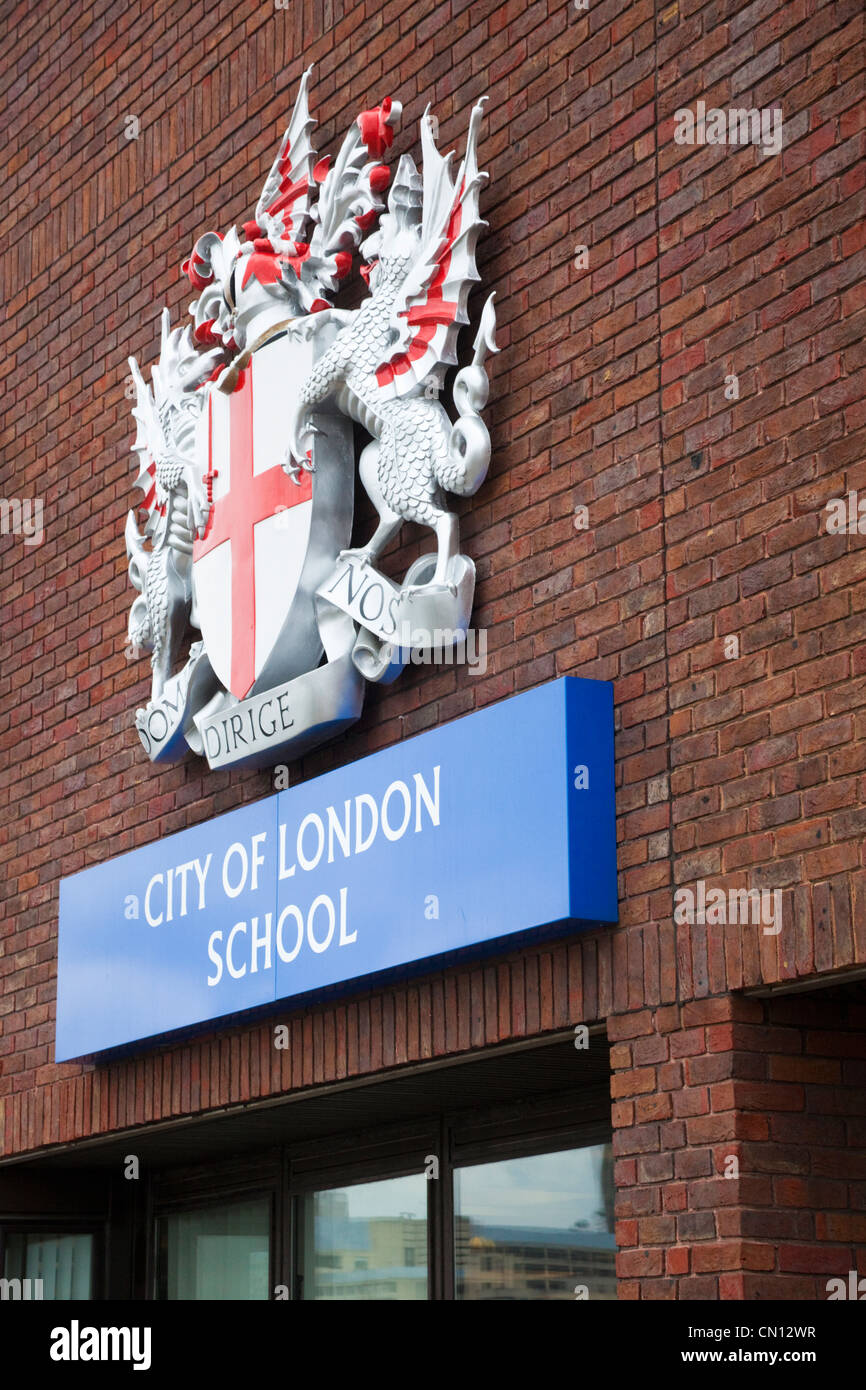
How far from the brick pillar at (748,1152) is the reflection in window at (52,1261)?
172 inches

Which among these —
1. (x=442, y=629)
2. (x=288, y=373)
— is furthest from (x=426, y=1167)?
(x=288, y=373)

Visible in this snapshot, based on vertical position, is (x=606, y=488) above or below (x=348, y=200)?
below

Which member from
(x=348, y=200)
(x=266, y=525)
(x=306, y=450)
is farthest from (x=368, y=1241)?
(x=348, y=200)

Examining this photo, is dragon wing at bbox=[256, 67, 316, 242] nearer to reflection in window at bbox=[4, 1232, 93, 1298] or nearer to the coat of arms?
the coat of arms

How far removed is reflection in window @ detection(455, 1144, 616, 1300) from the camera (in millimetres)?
6332

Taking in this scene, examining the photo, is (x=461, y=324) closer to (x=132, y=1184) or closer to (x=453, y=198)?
(x=453, y=198)

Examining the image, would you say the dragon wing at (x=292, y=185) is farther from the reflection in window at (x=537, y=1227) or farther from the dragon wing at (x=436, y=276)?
the reflection in window at (x=537, y=1227)

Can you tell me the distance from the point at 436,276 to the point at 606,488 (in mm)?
1109

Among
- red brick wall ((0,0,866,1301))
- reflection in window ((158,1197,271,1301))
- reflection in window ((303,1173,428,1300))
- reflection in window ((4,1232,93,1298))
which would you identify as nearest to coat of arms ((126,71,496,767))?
red brick wall ((0,0,866,1301))

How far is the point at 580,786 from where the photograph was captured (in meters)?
5.25

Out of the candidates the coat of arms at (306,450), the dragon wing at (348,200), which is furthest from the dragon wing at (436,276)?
the dragon wing at (348,200)

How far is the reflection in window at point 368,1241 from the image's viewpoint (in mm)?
7184

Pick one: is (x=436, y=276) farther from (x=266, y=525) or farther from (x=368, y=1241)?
(x=368, y=1241)

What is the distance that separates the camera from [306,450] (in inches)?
262
